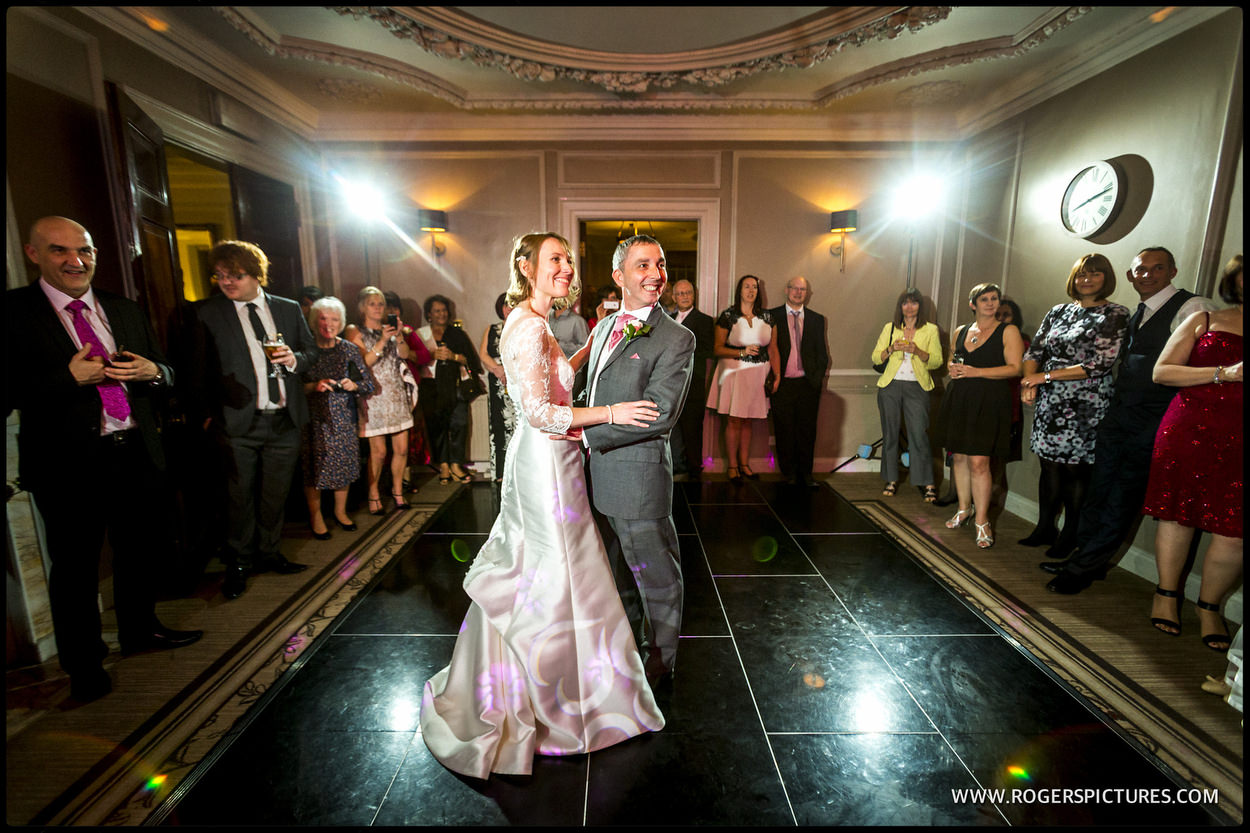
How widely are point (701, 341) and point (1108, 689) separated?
132 inches

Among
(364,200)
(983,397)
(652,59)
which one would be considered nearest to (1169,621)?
(983,397)

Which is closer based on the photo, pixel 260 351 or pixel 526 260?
pixel 526 260

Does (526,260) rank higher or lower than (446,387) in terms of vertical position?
higher

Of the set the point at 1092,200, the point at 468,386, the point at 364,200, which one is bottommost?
A: the point at 468,386

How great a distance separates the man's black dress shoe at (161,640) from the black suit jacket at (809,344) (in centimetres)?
430

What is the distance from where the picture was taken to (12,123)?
7.60 ft

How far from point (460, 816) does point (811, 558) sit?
93.9 inches

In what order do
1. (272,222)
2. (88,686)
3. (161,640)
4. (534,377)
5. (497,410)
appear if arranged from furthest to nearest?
(497,410) → (272,222) → (161,640) → (88,686) → (534,377)

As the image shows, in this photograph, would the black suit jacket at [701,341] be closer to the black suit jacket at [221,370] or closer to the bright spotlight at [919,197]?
the bright spotlight at [919,197]

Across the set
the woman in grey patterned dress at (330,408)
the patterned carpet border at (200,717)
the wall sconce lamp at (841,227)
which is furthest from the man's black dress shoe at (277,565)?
the wall sconce lamp at (841,227)

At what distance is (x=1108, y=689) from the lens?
2.10 metres

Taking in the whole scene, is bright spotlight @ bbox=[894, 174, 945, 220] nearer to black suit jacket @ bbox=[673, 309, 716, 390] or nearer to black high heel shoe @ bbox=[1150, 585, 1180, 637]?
black suit jacket @ bbox=[673, 309, 716, 390]

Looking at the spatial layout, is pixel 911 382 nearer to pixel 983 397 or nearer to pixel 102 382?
pixel 983 397

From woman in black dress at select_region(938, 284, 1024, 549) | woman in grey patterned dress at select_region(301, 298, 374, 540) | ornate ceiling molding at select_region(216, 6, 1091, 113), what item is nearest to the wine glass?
woman in grey patterned dress at select_region(301, 298, 374, 540)
